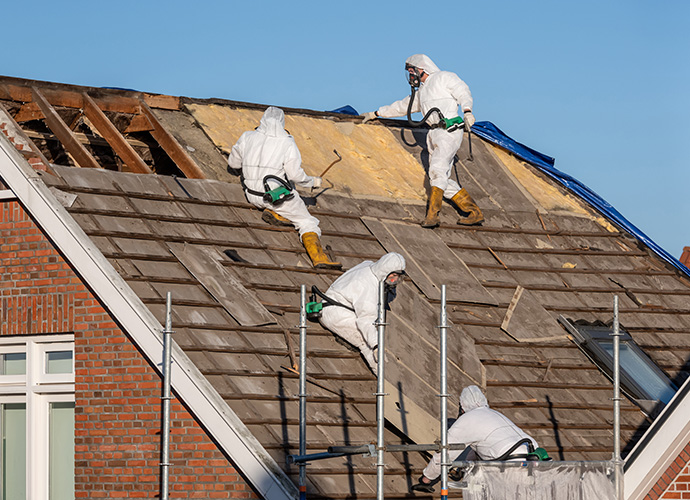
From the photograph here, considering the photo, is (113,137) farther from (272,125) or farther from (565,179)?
(565,179)

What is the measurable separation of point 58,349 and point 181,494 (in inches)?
76.6

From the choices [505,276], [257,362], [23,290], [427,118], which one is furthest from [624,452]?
[23,290]

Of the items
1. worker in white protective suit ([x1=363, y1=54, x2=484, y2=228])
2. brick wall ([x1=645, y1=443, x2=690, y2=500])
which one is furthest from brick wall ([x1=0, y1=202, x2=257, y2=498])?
worker in white protective suit ([x1=363, y1=54, x2=484, y2=228])

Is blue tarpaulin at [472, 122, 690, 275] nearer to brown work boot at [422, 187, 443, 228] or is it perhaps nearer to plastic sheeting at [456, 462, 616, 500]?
Result: brown work boot at [422, 187, 443, 228]

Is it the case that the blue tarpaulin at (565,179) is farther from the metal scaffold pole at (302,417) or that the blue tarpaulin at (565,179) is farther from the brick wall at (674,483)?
the metal scaffold pole at (302,417)

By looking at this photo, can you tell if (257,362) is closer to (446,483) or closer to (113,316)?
(113,316)

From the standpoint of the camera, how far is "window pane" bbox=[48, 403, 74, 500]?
10.6 meters

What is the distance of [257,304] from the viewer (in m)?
10.8

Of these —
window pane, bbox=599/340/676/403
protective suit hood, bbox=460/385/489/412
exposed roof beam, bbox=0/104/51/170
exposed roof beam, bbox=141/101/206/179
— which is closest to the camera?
protective suit hood, bbox=460/385/489/412

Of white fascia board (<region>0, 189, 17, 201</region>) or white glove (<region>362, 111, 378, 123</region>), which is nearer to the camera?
white fascia board (<region>0, 189, 17, 201</region>)

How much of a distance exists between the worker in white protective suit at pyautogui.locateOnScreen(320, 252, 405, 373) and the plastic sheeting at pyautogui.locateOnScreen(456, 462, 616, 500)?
5.55 ft

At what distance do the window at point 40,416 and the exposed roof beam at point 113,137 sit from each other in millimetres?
→ 2489

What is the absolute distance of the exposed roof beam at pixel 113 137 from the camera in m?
12.4

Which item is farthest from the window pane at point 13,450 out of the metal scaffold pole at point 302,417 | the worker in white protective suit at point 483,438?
the worker in white protective suit at point 483,438
